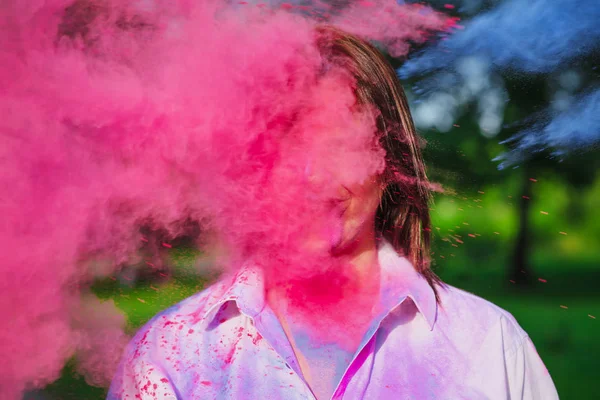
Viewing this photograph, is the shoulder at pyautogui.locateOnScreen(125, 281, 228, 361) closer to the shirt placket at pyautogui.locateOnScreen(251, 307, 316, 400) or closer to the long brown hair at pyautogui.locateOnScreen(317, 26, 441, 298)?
the shirt placket at pyautogui.locateOnScreen(251, 307, 316, 400)

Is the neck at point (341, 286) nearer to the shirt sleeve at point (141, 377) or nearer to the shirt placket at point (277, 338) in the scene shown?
the shirt placket at point (277, 338)

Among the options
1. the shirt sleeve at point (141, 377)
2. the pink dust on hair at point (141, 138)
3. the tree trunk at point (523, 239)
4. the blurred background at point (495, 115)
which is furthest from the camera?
the tree trunk at point (523, 239)

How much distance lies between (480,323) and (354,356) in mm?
226

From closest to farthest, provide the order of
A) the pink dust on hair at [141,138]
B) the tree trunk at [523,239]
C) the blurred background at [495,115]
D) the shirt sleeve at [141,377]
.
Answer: the shirt sleeve at [141,377], the pink dust on hair at [141,138], the blurred background at [495,115], the tree trunk at [523,239]

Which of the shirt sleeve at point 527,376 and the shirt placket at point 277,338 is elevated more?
the shirt placket at point 277,338

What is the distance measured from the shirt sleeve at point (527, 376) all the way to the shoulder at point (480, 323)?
0.01 metres

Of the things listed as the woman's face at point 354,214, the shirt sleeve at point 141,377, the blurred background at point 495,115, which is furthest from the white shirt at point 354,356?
the blurred background at point 495,115

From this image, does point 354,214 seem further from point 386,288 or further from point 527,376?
point 527,376

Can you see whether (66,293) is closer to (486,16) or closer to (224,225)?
(224,225)

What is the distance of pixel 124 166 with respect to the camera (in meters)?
0.97

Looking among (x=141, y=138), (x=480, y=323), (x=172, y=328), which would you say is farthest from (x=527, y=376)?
(x=141, y=138)

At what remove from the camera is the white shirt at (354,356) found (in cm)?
82

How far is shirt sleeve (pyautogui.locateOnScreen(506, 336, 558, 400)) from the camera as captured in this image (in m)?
0.88

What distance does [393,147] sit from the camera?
96cm
